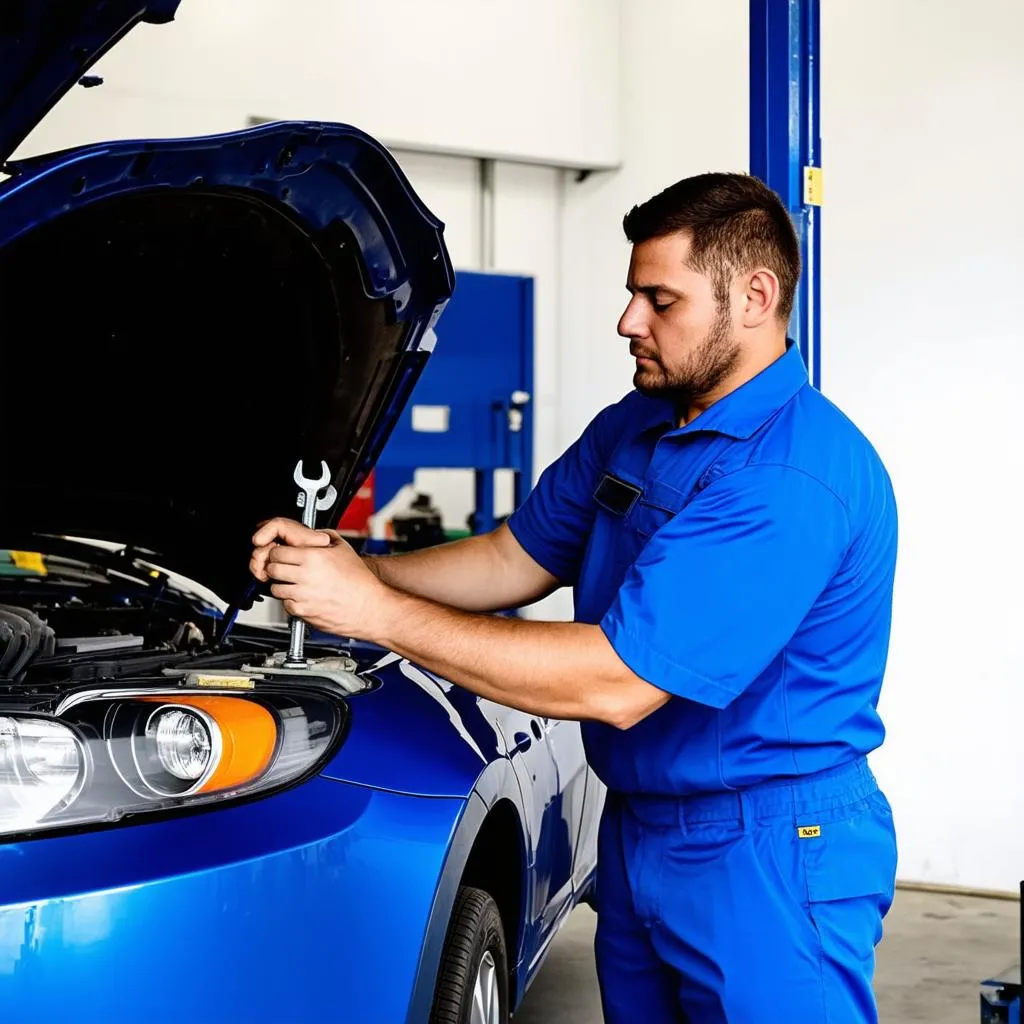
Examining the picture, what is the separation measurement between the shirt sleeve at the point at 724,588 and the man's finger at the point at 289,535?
43cm

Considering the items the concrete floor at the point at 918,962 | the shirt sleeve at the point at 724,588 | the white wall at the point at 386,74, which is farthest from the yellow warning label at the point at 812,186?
the white wall at the point at 386,74

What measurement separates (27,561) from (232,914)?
1.84m

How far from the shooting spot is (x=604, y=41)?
215 inches

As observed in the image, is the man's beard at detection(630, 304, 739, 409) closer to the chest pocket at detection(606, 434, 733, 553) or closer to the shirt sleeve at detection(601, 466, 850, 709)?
the chest pocket at detection(606, 434, 733, 553)

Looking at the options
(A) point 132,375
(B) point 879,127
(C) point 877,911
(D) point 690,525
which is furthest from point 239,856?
(B) point 879,127

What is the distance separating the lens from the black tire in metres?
1.94

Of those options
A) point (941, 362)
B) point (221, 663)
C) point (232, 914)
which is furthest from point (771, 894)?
point (941, 362)

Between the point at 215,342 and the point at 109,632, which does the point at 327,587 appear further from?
the point at 109,632

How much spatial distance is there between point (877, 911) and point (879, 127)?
336 cm

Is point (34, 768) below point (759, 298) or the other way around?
below

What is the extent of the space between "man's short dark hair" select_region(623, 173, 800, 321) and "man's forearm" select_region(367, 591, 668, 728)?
524 millimetres

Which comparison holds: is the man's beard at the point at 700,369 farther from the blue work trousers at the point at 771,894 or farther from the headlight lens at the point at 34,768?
the headlight lens at the point at 34,768

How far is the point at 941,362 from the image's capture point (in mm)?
4484

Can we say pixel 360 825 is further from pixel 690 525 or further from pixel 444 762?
pixel 690 525
